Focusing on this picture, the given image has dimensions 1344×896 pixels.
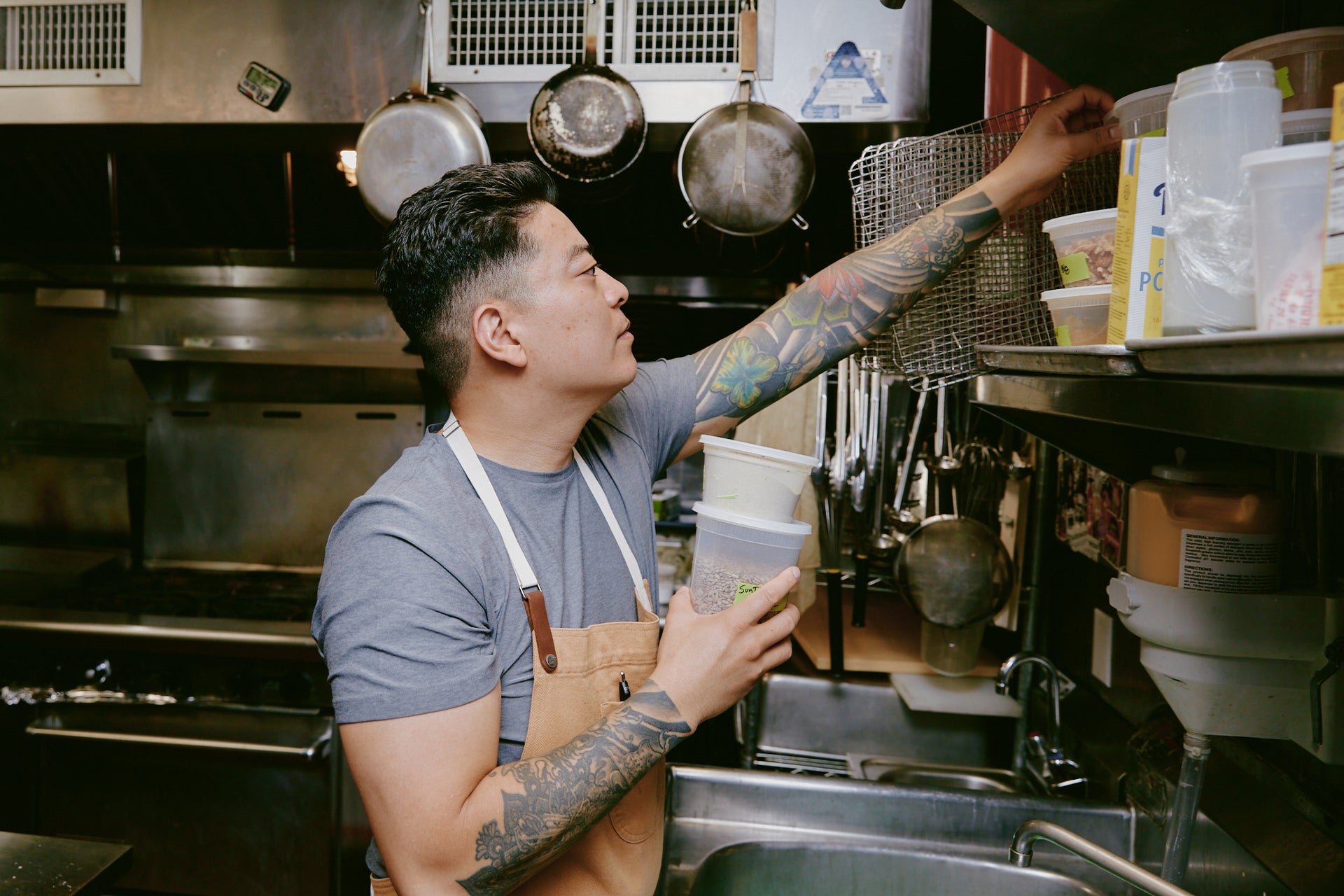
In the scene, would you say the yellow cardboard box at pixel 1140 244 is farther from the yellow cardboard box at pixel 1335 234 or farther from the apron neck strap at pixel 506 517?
the apron neck strap at pixel 506 517

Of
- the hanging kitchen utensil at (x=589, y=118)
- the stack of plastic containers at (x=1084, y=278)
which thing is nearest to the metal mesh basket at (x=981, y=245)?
the stack of plastic containers at (x=1084, y=278)

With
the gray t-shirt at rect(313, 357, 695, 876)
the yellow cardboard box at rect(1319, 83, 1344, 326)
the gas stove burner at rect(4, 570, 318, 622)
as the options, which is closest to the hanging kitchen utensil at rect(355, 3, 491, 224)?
the gray t-shirt at rect(313, 357, 695, 876)

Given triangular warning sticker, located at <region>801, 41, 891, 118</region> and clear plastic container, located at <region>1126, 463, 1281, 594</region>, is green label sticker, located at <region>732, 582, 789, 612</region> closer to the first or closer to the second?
clear plastic container, located at <region>1126, 463, 1281, 594</region>

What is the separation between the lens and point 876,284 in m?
1.39

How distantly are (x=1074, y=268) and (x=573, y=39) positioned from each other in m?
1.84

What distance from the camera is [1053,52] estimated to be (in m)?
1.13

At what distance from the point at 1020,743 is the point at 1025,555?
1.57ft

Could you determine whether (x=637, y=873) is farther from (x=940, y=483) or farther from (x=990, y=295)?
(x=940, y=483)

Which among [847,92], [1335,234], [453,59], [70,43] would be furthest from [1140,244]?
[70,43]

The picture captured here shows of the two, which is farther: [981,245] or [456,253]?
[981,245]

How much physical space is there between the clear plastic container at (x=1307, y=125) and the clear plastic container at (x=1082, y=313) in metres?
0.22

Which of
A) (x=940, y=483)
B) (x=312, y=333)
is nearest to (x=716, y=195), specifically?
(x=940, y=483)

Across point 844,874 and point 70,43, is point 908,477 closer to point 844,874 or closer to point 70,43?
point 844,874

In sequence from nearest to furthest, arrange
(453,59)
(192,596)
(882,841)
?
1. (882,841)
2. (453,59)
3. (192,596)
